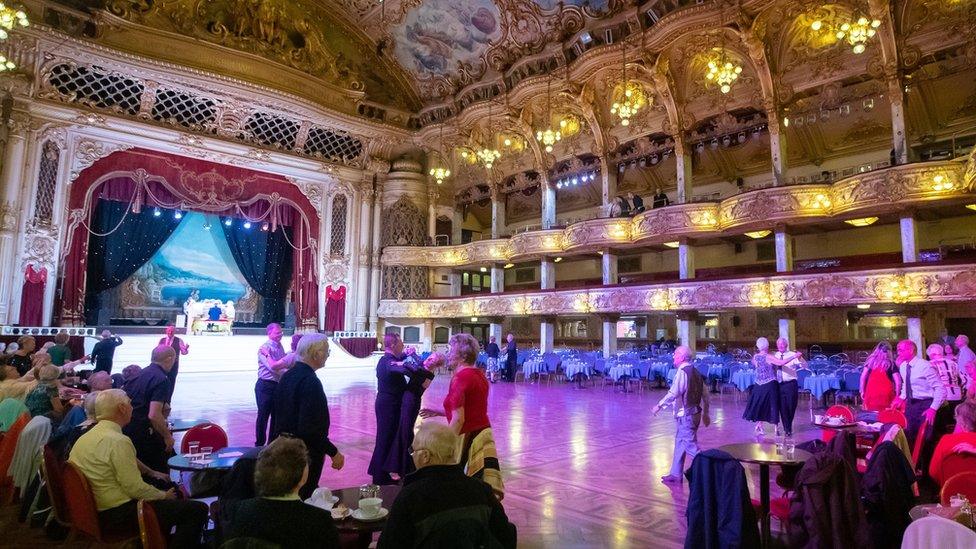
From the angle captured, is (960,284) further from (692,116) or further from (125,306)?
(125,306)

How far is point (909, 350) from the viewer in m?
6.17

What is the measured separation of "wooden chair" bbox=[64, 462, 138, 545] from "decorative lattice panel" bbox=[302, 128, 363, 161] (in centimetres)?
2036

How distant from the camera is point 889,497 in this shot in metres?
3.65

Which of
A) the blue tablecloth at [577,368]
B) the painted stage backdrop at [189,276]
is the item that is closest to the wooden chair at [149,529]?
the blue tablecloth at [577,368]

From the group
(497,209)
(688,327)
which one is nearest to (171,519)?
(688,327)

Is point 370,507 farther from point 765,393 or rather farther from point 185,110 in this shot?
point 185,110

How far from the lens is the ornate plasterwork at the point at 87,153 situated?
17234 millimetres

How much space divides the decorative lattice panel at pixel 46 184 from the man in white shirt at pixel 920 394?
2110 centimetres

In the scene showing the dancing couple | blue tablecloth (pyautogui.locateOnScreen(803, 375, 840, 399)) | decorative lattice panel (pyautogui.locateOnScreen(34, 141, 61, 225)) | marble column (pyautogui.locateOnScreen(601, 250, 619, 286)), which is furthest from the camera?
marble column (pyautogui.locateOnScreen(601, 250, 619, 286))

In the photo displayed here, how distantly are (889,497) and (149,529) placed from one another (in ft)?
14.9

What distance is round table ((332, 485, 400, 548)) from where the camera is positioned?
2637 mm

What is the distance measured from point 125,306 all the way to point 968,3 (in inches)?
1074

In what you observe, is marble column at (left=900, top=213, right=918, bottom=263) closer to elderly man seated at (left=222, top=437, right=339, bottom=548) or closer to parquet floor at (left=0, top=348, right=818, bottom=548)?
→ parquet floor at (left=0, top=348, right=818, bottom=548)

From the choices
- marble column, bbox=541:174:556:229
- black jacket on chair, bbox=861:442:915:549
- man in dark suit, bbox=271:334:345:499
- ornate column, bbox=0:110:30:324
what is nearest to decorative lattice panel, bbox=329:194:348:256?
marble column, bbox=541:174:556:229
